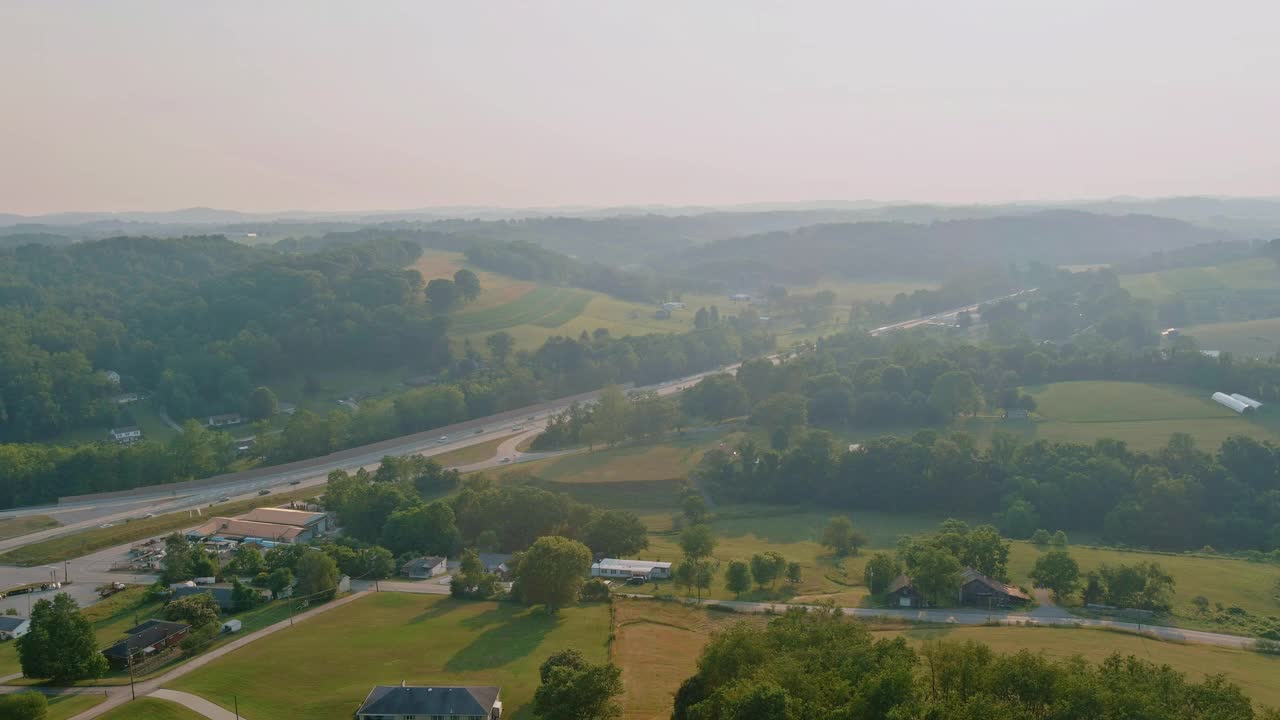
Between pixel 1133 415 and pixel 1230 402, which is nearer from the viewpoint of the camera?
pixel 1133 415

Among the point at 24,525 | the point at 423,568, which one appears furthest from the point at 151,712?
the point at 24,525

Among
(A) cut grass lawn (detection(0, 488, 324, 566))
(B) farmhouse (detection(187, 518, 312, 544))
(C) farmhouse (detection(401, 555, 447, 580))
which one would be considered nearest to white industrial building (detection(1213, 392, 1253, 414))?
(C) farmhouse (detection(401, 555, 447, 580))

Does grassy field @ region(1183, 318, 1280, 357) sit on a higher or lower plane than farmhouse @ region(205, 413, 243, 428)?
higher

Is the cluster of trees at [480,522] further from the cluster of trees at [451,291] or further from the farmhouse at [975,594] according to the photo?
the cluster of trees at [451,291]

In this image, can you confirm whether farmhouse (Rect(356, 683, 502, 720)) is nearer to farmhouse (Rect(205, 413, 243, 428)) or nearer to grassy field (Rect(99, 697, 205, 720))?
grassy field (Rect(99, 697, 205, 720))

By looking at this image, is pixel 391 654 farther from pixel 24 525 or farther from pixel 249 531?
pixel 24 525

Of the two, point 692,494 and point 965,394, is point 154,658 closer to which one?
point 692,494
